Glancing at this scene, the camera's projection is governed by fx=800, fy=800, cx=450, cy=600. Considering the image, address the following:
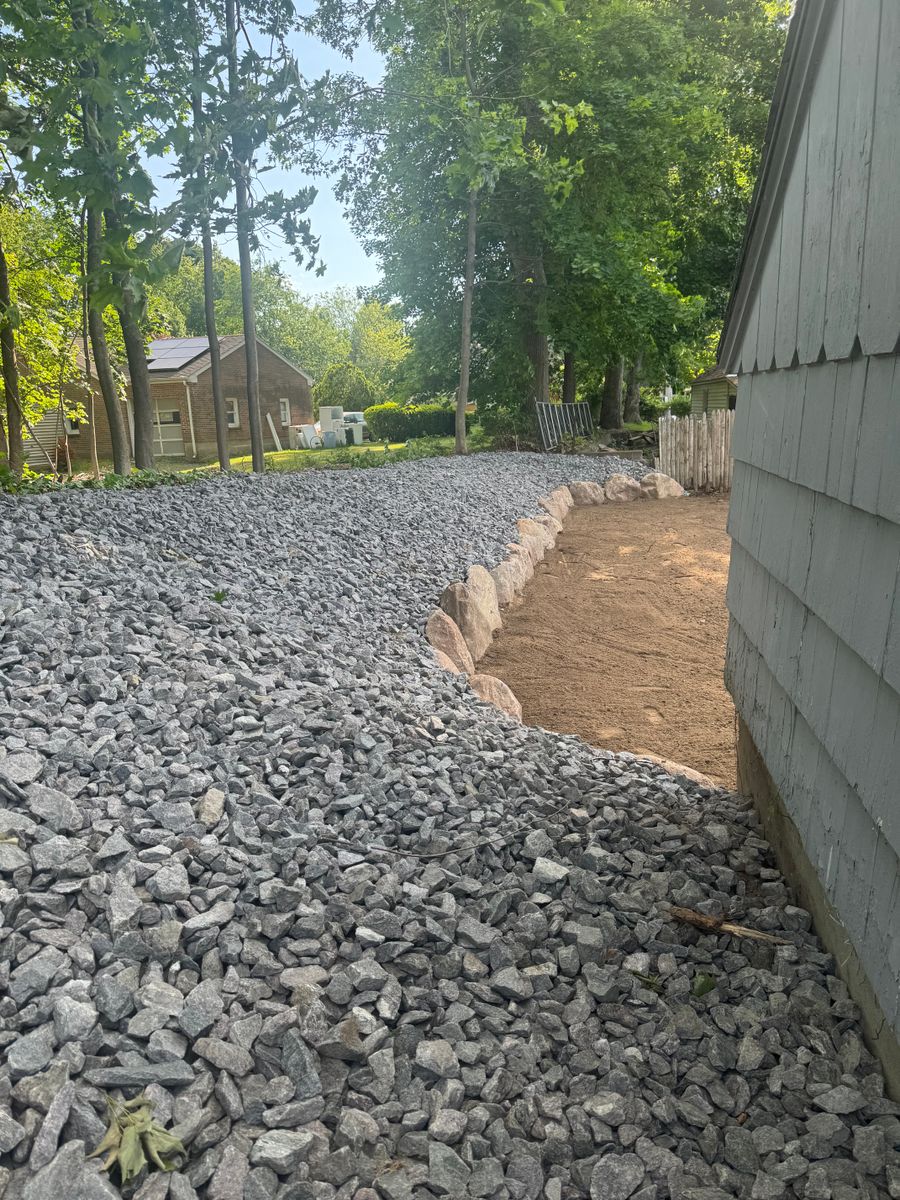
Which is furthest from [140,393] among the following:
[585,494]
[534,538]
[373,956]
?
[373,956]

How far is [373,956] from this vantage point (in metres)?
2.18

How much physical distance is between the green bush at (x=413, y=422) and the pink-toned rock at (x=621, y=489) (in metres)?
17.2

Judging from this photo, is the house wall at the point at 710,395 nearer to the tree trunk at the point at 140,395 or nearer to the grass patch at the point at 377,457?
the grass patch at the point at 377,457

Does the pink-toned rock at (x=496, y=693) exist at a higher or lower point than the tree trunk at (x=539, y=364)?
lower

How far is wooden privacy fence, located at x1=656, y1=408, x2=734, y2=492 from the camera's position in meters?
14.9

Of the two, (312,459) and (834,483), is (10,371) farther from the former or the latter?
(834,483)

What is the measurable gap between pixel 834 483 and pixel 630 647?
4611 mm

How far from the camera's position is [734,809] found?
339cm

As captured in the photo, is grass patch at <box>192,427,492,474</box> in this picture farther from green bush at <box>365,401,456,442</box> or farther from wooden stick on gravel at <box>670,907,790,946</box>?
wooden stick on gravel at <box>670,907,790,946</box>

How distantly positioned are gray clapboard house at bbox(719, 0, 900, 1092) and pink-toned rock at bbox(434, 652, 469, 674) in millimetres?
2149

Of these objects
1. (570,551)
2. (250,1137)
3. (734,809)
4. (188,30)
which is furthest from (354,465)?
(250,1137)

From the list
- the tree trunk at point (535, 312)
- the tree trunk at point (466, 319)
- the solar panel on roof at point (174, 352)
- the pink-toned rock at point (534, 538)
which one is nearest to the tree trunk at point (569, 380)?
the tree trunk at point (535, 312)

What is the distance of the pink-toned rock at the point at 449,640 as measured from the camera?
17.7ft

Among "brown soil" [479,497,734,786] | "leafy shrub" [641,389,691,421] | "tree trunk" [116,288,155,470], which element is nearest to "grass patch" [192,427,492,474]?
"tree trunk" [116,288,155,470]
